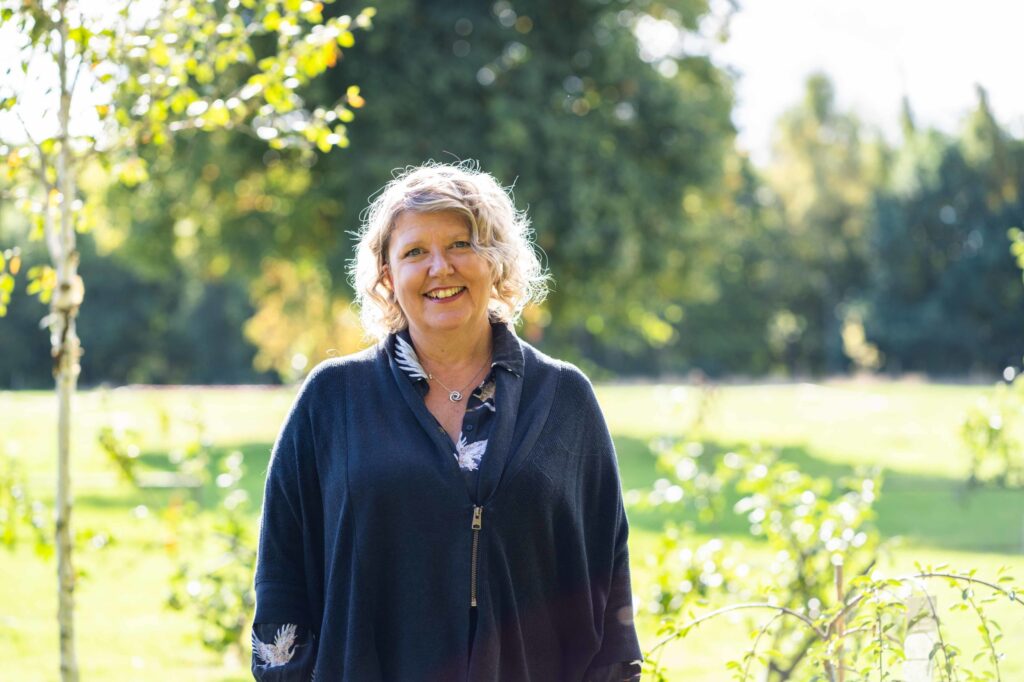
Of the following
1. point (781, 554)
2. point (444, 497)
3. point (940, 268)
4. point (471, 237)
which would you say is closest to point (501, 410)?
point (444, 497)

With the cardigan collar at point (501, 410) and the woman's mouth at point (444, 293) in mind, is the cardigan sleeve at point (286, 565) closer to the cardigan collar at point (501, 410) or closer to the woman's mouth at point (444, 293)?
→ the cardigan collar at point (501, 410)

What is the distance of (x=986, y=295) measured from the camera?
41594 mm

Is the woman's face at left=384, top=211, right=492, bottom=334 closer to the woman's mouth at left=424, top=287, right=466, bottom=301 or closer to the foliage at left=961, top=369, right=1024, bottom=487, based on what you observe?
the woman's mouth at left=424, top=287, right=466, bottom=301

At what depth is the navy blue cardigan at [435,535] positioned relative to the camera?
2.79m

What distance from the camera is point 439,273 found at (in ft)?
9.51

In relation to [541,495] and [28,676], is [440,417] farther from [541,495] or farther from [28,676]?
[28,676]

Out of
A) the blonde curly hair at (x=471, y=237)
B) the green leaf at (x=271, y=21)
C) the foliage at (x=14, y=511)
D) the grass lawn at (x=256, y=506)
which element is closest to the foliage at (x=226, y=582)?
the grass lawn at (x=256, y=506)

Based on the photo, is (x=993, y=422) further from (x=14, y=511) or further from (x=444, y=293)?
(x=14, y=511)

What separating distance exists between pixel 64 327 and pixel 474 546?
2261 millimetres

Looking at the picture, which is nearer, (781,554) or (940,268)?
(781,554)

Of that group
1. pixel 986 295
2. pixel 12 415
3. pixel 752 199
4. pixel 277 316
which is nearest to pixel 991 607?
pixel 277 316

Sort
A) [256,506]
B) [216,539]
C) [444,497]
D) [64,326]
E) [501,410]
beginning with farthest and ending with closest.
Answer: [256,506] → [216,539] → [64,326] → [501,410] → [444,497]

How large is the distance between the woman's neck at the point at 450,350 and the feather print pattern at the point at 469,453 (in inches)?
A: 8.3

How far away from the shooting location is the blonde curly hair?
2947mm
